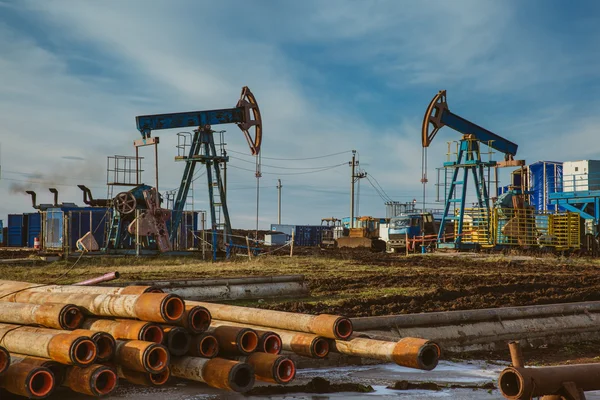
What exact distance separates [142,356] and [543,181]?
45.2 meters

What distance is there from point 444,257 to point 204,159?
1070 cm

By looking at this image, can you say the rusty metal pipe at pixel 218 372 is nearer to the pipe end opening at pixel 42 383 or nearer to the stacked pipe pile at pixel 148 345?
the stacked pipe pile at pixel 148 345

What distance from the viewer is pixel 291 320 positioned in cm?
632

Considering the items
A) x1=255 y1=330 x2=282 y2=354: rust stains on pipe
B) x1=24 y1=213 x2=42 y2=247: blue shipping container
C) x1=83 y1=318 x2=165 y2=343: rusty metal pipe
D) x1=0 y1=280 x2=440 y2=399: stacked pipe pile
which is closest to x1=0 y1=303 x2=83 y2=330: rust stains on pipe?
x1=0 y1=280 x2=440 y2=399: stacked pipe pile

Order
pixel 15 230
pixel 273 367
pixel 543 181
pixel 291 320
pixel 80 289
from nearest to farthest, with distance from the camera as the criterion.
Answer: pixel 273 367 → pixel 291 320 → pixel 80 289 → pixel 15 230 → pixel 543 181

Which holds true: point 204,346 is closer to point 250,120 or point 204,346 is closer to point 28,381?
point 28,381

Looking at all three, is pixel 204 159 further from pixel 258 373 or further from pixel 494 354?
pixel 258 373

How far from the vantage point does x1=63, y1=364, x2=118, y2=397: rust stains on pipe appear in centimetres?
519

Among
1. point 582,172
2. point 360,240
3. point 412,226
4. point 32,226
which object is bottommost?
point 360,240

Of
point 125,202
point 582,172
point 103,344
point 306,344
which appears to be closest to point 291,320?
point 306,344

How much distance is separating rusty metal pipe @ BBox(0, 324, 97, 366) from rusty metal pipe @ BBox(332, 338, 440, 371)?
82.9 inches

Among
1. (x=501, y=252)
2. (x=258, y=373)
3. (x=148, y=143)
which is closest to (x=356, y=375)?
(x=258, y=373)

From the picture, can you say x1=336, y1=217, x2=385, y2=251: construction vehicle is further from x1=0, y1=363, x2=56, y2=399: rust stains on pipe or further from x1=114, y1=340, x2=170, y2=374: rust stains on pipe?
x1=0, y1=363, x2=56, y2=399: rust stains on pipe

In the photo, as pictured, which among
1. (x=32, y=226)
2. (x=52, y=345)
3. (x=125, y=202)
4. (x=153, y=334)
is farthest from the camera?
(x=32, y=226)
